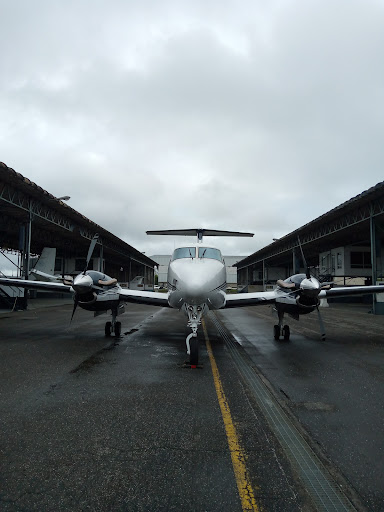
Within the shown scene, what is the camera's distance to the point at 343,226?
27672 millimetres

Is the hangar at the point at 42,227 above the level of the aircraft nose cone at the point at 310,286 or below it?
above

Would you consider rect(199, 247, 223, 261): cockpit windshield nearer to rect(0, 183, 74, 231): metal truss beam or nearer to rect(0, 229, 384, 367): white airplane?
rect(0, 229, 384, 367): white airplane

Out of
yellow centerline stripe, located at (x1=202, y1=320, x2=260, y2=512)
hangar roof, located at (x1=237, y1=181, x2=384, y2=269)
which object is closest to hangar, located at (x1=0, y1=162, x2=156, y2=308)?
yellow centerline stripe, located at (x1=202, y1=320, x2=260, y2=512)

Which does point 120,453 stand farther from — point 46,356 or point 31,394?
point 46,356

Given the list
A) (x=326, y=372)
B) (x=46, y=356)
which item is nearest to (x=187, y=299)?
(x=326, y=372)

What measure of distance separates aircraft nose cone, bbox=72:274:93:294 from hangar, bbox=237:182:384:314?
10982mm

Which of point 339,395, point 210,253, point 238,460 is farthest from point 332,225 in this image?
point 238,460

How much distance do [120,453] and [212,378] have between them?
328cm

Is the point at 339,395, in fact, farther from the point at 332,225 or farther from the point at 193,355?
the point at 332,225

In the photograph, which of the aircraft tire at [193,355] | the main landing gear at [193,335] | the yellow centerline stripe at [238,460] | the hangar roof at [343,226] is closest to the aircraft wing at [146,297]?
the main landing gear at [193,335]

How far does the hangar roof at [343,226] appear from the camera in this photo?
2250cm

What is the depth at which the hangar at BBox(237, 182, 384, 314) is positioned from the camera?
23.4m

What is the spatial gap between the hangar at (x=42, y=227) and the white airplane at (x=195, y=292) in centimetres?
1073

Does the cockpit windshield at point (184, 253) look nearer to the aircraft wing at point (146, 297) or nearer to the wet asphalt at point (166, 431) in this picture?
the aircraft wing at point (146, 297)
